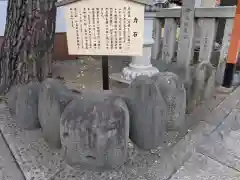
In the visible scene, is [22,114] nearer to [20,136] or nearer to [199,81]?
[20,136]

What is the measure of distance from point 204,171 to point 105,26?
1171mm

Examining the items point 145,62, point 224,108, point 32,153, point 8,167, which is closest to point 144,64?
point 145,62

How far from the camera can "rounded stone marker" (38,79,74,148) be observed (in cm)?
137

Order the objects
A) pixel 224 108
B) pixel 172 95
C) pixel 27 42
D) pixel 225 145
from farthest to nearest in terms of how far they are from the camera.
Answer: pixel 224 108, pixel 27 42, pixel 225 145, pixel 172 95

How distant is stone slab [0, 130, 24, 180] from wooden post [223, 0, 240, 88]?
2641 mm

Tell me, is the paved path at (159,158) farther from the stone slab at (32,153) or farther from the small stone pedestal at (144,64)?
the small stone pedestal at (144,64)

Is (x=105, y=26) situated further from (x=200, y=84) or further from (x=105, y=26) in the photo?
(x=200, y=84)

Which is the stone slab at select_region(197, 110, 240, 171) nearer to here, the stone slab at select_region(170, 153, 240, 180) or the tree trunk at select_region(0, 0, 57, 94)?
the stone slab at select_region(170, 153, 240, 180)

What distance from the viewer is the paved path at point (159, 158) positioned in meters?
1.42

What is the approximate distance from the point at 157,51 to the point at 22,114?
2.48m

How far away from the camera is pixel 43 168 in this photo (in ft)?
4.79

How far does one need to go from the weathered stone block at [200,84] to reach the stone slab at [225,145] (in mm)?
326

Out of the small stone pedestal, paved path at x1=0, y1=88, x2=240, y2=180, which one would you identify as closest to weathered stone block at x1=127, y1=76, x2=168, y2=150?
paved path at x1=0, y1=88, x2=240, y2=180

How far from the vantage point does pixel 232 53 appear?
2736mm
